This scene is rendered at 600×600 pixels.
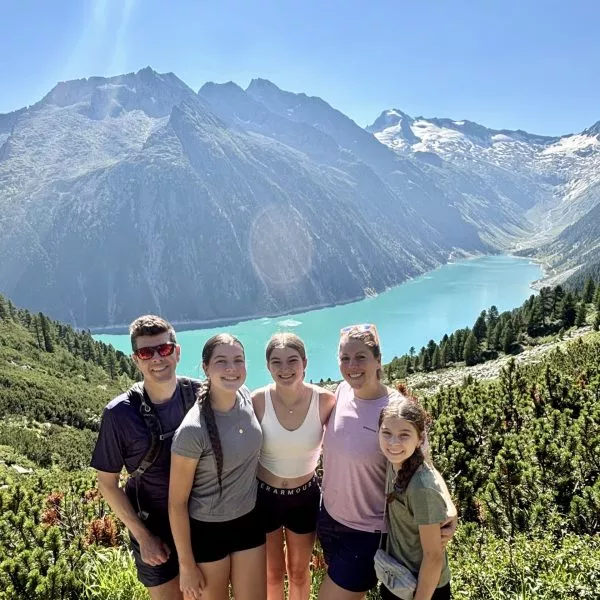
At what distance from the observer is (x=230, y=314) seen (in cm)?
19588

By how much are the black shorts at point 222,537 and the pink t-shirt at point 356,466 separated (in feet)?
2.58

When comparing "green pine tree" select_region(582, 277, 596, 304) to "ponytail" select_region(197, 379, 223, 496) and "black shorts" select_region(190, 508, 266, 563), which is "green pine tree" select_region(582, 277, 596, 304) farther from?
"ponytail" select_region(197, 379, 223, 496)

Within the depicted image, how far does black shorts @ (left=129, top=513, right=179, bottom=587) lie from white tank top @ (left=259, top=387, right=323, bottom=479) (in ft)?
3.44

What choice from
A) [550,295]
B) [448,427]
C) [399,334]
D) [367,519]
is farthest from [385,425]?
[399,334]

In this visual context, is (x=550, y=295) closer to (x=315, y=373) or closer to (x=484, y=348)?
(x=484, y=348)

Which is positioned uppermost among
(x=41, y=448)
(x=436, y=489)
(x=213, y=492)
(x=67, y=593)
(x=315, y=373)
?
(x=436, y=489)

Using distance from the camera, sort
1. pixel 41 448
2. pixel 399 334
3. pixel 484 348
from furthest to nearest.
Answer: pixel 399 334, pixel 484 348, pixel 41 448

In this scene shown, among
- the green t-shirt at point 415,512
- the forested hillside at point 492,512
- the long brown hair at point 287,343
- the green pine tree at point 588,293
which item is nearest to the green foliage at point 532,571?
the forested hillside at point 492,512

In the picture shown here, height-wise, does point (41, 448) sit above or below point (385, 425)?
below

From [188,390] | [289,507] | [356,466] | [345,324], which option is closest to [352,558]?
[289,507]

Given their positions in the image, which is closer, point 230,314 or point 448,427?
point 448,427

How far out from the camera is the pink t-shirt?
14.0 ft

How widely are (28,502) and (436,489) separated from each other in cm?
568

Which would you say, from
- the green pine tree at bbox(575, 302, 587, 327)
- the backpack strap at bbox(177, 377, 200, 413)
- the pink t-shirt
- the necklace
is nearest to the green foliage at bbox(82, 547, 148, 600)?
the backpack strap at bbox(177, 377, 200, 413)
